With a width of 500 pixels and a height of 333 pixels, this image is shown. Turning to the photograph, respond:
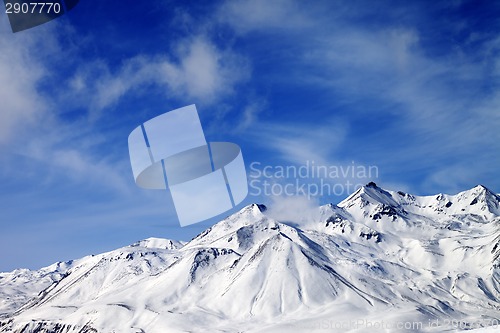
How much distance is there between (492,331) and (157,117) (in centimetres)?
4311

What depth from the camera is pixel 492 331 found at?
48.0 metres

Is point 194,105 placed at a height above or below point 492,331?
above

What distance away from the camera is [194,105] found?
5812 cm

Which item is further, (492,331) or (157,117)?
(157,117)

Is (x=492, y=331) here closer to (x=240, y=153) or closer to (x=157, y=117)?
(x=240, y=153)

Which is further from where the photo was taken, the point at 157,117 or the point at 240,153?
the point at 240,153

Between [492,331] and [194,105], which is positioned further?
[194,105]

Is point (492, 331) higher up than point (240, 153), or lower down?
lower down

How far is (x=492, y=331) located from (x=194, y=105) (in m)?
41.0

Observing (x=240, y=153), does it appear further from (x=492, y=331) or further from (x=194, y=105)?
(x=492, y=331)

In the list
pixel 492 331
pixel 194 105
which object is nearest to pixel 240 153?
pixel 194 105

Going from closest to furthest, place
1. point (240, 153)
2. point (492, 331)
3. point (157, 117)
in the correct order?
point (492, 331), point (157, 117), point (240, 153)

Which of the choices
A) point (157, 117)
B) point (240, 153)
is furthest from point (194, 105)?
point (240, 153)

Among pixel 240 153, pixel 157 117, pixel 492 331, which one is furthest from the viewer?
pixel 240 153
